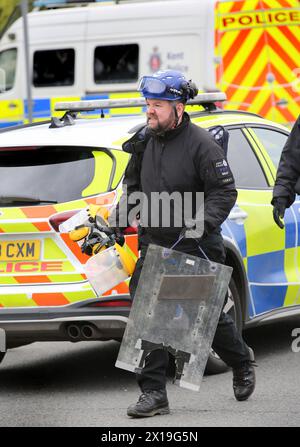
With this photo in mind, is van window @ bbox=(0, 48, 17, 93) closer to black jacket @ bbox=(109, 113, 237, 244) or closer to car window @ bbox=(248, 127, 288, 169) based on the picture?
car window @ bbox=(248, 127, 288, 169)

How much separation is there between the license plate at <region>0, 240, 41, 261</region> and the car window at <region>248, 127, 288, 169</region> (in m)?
1.93

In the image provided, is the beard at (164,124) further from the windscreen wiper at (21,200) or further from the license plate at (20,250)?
the license plate at (20,250)

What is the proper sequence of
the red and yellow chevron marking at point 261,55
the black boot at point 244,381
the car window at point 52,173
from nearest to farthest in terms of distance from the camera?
the black boot at point 244,381 < the car window at point 52,173 < the red and yellow chevron marking at point 261,55

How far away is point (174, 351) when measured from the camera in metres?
6.22

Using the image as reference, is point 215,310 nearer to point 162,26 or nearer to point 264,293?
point 264,293

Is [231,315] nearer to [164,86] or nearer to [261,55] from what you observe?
[164,86]

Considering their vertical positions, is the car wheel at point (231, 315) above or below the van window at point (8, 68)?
below

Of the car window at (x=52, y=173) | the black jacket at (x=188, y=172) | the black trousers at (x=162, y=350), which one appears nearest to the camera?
the black jacket at (x=188, y=172)

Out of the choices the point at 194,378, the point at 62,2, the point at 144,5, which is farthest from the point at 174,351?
the point at 62,2

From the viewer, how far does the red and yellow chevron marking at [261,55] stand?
14969 mm

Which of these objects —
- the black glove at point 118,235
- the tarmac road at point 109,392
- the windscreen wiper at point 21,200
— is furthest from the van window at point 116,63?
the black glove at point 118,235

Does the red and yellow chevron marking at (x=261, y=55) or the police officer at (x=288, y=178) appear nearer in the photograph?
the police officer at (x=288, y=178)

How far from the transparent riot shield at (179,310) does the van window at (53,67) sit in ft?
34.5
